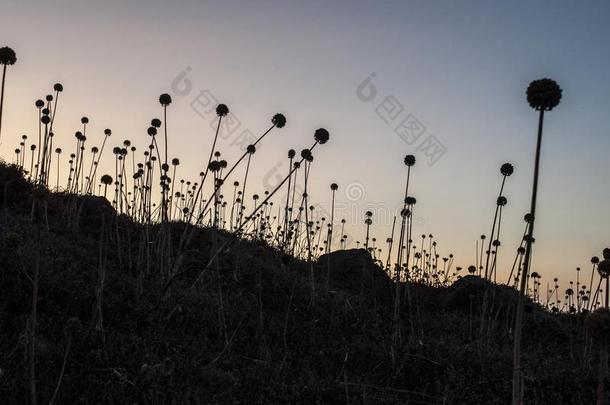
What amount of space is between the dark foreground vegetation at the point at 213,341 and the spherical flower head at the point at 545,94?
4.24 ft

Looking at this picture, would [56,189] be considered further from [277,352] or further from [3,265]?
[277,352]

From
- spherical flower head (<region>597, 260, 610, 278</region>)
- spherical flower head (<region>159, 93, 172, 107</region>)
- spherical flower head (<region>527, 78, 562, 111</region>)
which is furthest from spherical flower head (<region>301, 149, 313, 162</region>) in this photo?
A: spherical flower head (<region>527, 78, 562, 111</region>)

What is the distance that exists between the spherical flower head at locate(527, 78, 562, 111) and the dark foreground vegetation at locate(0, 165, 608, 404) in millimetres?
1294

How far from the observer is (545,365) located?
8.66m

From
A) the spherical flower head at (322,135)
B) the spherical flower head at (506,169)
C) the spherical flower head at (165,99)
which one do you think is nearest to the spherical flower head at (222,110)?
the spherical flower head at (165,99)

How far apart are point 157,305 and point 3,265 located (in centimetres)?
192

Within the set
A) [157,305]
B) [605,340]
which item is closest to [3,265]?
[157,305]

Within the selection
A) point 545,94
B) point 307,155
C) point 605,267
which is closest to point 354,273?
point 307,155

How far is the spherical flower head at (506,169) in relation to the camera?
773 centimetres

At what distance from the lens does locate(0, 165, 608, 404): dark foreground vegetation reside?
5539 mm

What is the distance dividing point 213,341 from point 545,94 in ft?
16.0

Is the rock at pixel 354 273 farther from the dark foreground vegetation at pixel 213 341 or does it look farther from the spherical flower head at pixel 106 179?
the spherical flower head at pixel 106 179

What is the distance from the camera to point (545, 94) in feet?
12.4

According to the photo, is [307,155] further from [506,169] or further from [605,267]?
[605,267]
